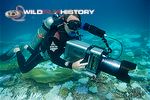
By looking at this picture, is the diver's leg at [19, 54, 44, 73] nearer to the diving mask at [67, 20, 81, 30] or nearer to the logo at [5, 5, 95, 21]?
the diving mask at [67, 20, 81, 30]

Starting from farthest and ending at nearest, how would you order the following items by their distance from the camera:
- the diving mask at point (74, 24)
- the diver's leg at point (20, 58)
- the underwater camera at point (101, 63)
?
the diver's leg at point (20, 58) → the diving mask at point (74, 24) → the underwater camera at point (101, 63)

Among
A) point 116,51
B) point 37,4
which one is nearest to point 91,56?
point 37,4

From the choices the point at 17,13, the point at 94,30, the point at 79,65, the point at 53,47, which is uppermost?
the point at 17,13

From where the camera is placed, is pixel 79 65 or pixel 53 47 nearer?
pixel 79 65

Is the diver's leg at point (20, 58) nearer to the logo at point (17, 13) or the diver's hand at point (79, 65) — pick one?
the logo at point (17, 13)

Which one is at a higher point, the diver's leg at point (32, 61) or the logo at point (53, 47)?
the logo at point (53, 47)

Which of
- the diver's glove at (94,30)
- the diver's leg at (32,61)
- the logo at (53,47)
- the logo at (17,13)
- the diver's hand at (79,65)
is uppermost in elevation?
the logo at (17,13)

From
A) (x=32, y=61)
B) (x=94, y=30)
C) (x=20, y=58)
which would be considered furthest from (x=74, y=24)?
(x=20, y=58)

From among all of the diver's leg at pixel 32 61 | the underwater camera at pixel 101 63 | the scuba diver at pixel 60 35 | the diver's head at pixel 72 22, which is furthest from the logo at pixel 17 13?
the underwater camera at pixel 101 63

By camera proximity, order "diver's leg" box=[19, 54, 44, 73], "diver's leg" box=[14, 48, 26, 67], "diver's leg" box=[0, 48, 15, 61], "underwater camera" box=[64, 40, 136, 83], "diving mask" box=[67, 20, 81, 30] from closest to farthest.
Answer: "underwater camera" box=[64, 40, 136, 83] < "diving mask" box=[67, 20, 81, 30] < "diver's leg" box=[19, 54, 44, 73] < "diver's leg" box=[14, 48, 26, 67] < "diver's leg" box=[0, 48, 15, 61]

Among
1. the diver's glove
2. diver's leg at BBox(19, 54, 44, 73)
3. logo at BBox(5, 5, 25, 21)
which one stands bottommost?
diver's leg at BBox(19, 54, 44, 73)

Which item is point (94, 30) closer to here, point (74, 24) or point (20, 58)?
point (74, 24)

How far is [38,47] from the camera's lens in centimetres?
370

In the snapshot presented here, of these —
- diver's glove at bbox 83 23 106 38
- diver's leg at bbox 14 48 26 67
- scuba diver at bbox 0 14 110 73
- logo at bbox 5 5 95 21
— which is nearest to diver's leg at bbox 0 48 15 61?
diver's leg at bbox 14 48 26 67
